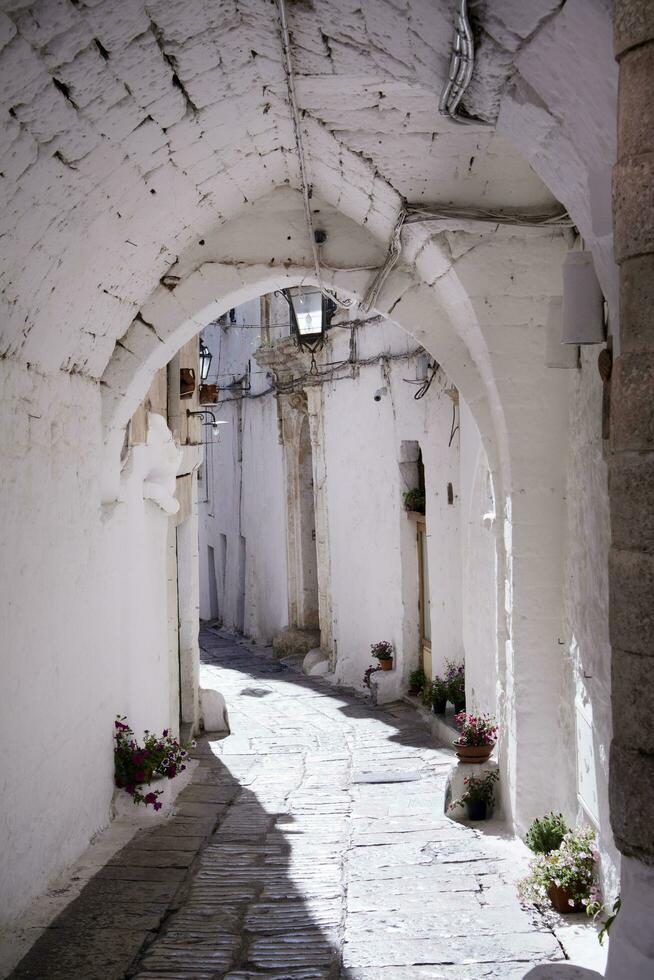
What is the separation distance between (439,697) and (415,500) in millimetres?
2472

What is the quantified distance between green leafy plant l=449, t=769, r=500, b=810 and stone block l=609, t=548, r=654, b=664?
4.44 metres

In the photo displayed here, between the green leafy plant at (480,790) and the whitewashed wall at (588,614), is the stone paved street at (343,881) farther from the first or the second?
the whitewashed wall at (588,614)

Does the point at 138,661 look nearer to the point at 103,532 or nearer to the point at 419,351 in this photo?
the point at 103,532

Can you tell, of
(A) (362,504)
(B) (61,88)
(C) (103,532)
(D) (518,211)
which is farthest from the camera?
(A) (362,504)

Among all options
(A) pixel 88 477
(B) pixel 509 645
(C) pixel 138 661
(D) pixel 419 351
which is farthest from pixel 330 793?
(D) pixel 419 351

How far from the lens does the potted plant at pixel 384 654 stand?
39.3 ft

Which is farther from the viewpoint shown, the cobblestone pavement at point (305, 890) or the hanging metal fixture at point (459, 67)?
the cobblestone pavement at point (305, 890)

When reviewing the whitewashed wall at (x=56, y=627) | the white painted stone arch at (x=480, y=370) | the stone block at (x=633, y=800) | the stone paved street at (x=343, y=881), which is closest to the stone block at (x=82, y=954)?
the stone paved street at (x=343, y=881)

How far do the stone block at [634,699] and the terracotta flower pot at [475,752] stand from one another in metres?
4.44

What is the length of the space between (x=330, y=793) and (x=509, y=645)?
233 centimetres

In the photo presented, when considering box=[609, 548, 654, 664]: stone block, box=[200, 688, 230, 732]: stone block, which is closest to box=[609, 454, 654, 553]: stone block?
box=[609, 548, 654, 664]: stone block

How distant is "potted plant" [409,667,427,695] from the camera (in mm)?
11578

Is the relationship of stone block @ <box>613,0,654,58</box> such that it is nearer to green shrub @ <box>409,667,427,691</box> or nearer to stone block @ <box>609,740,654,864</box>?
stone block @ <box>609,740,654,864</box>

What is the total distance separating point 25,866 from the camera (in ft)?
16.3
